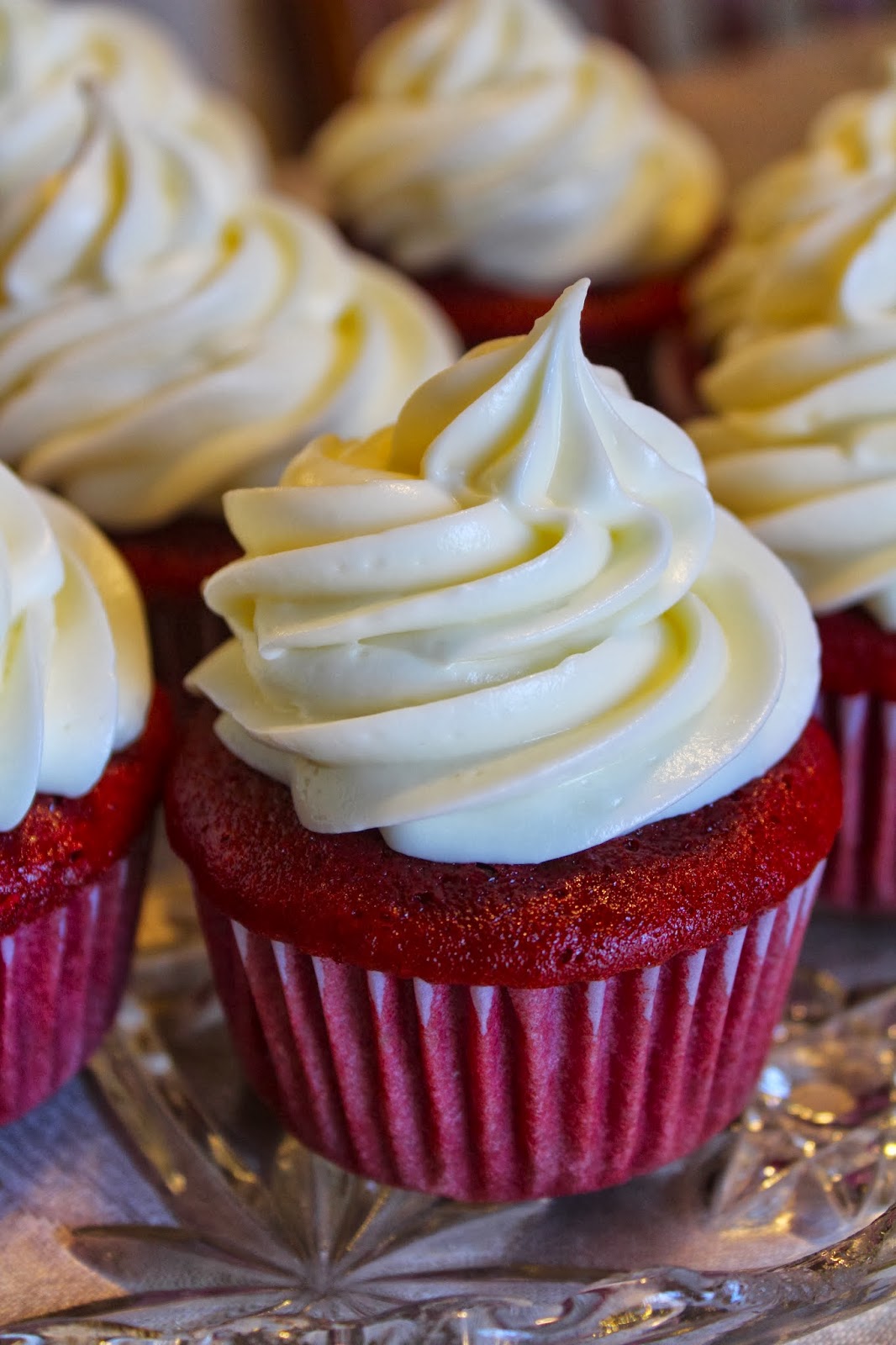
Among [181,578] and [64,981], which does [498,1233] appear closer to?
[64,981]

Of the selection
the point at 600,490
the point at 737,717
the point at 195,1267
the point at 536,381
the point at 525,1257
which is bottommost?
the point at 525,1257

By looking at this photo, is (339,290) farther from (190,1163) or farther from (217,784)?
(190,1163)

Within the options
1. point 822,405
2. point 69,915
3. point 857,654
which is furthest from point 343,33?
point 69,915

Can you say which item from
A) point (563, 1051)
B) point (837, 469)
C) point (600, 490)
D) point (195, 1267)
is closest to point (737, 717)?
point (600, 490)

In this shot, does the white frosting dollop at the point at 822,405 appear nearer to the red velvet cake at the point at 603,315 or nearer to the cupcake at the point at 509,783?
the cupcake at the point at 509,783

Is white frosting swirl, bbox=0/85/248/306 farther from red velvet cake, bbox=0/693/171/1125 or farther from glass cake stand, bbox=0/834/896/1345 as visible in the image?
glass cake stand, bbox=0/834/896/1345

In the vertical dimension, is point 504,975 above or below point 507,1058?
above

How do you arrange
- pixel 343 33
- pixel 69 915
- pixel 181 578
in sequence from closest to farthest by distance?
pixel 69 915
pixel 181 578
pixel 343 33
